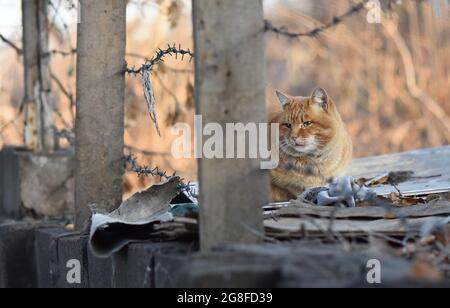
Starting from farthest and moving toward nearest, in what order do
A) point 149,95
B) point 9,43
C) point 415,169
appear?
point 9,43 < point 415,169 < point 149,95

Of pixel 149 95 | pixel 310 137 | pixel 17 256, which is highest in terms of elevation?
pixel 149 95

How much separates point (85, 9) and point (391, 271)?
236cm

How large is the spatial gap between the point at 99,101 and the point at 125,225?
3.36ft

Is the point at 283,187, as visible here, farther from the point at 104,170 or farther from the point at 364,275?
the point at 364,275

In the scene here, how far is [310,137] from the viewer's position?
15.0 feet

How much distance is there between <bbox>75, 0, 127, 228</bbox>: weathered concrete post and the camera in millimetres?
3865

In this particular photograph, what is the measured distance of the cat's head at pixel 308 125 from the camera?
4551 millimetres

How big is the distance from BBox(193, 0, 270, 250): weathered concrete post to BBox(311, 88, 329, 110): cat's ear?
2.06m

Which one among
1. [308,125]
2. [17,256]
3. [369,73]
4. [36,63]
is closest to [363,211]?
[308,125]

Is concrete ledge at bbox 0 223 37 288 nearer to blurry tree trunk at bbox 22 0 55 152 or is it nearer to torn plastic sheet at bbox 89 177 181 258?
blurry tree trunk at bbox 22 0 55 152

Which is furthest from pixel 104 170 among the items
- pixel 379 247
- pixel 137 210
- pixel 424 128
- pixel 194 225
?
pixel 424 128

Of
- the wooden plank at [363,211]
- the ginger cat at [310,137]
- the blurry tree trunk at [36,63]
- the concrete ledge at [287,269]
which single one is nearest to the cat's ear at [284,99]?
the ginger cat at [310,137]

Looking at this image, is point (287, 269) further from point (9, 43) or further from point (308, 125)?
point (9, 43)

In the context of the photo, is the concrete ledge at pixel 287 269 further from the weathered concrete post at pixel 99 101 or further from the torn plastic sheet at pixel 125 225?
the weathered concrete post at pixel 99 101
